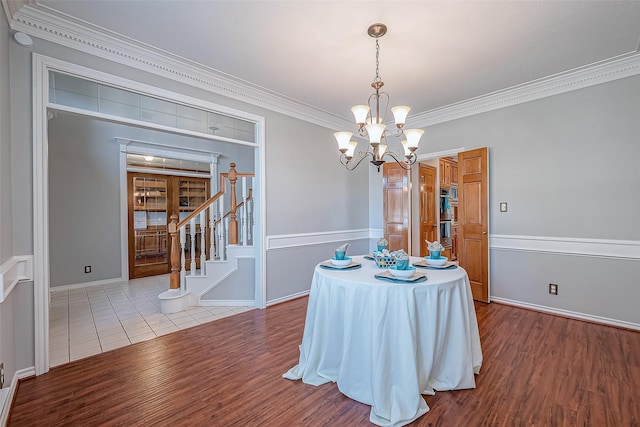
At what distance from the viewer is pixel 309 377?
6.83 ft

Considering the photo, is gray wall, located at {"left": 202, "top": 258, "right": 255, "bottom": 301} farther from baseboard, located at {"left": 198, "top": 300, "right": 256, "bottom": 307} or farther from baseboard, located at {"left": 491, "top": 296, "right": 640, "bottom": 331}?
baseboard, located at {"left": 491, "top": 296, "right": 640, "bottom": 331}

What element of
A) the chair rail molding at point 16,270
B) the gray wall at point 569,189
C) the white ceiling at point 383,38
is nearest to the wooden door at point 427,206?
the gray wall at point 569,189

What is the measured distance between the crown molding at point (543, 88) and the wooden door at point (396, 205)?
91cm

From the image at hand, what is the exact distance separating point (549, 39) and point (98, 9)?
369 cm

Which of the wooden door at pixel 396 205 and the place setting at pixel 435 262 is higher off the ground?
the wooden door at pixel 396 205

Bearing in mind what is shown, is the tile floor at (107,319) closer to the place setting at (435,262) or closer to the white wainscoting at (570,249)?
the place setting at (435,262)

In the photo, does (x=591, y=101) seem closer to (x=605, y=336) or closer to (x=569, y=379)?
(x=605, y=336)

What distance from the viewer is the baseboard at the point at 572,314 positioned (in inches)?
117

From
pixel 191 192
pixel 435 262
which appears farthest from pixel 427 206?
pixel 191 192

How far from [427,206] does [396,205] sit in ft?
3.39

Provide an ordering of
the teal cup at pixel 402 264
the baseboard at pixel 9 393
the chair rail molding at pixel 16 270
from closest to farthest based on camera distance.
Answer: the baseboard at pixel 9 393 < the chair rail molding at pixel 16 270 < the teal cup at pixel 402 264

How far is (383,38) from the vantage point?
98.5 inches

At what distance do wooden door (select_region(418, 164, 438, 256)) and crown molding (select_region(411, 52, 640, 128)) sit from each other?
1.25 m

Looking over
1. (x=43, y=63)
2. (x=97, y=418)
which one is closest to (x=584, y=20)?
(x=43, y=63)
